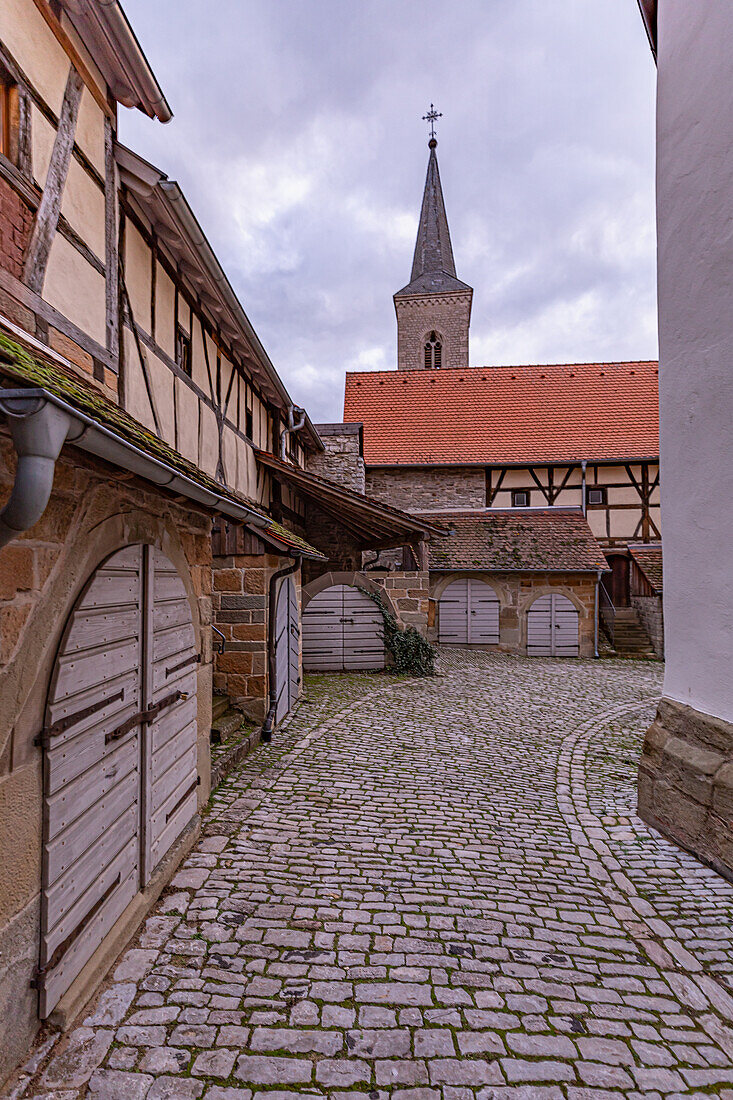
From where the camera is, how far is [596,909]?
125 inches

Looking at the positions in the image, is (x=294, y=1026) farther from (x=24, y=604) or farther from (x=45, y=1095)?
(x=24, y=604)

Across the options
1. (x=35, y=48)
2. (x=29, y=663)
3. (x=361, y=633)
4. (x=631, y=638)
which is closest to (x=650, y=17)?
(x=35, y=48)

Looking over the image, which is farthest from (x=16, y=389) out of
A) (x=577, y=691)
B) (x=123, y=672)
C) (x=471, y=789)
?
(x=577, y=691)

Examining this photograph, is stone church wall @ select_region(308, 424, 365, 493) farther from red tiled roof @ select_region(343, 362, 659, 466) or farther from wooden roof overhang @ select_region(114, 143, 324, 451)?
wooden roof overhang @ select_region(114, 143, 324, 451)

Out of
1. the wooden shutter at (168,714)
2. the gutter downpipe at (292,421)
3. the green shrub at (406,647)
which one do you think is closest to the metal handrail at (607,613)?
the green shrub at (406,647)

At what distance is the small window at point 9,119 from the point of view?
132 inches

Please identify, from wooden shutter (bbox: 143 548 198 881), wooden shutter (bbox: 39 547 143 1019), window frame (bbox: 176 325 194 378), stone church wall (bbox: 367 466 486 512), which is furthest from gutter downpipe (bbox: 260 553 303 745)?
stone church wall (bbox: 367 466 486 512)

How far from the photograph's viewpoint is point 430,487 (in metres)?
16.5

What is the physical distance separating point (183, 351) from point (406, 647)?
674cm

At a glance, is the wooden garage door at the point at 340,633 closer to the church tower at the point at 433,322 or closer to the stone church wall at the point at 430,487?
the stone church wall at the point at 430,487

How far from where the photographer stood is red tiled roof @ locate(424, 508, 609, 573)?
13492 mm

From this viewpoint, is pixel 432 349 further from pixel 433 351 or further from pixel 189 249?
pixel 189 249

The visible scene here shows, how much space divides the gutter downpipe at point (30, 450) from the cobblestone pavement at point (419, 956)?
203cm

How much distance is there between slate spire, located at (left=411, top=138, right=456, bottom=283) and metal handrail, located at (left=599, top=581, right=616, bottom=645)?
70.1ft
